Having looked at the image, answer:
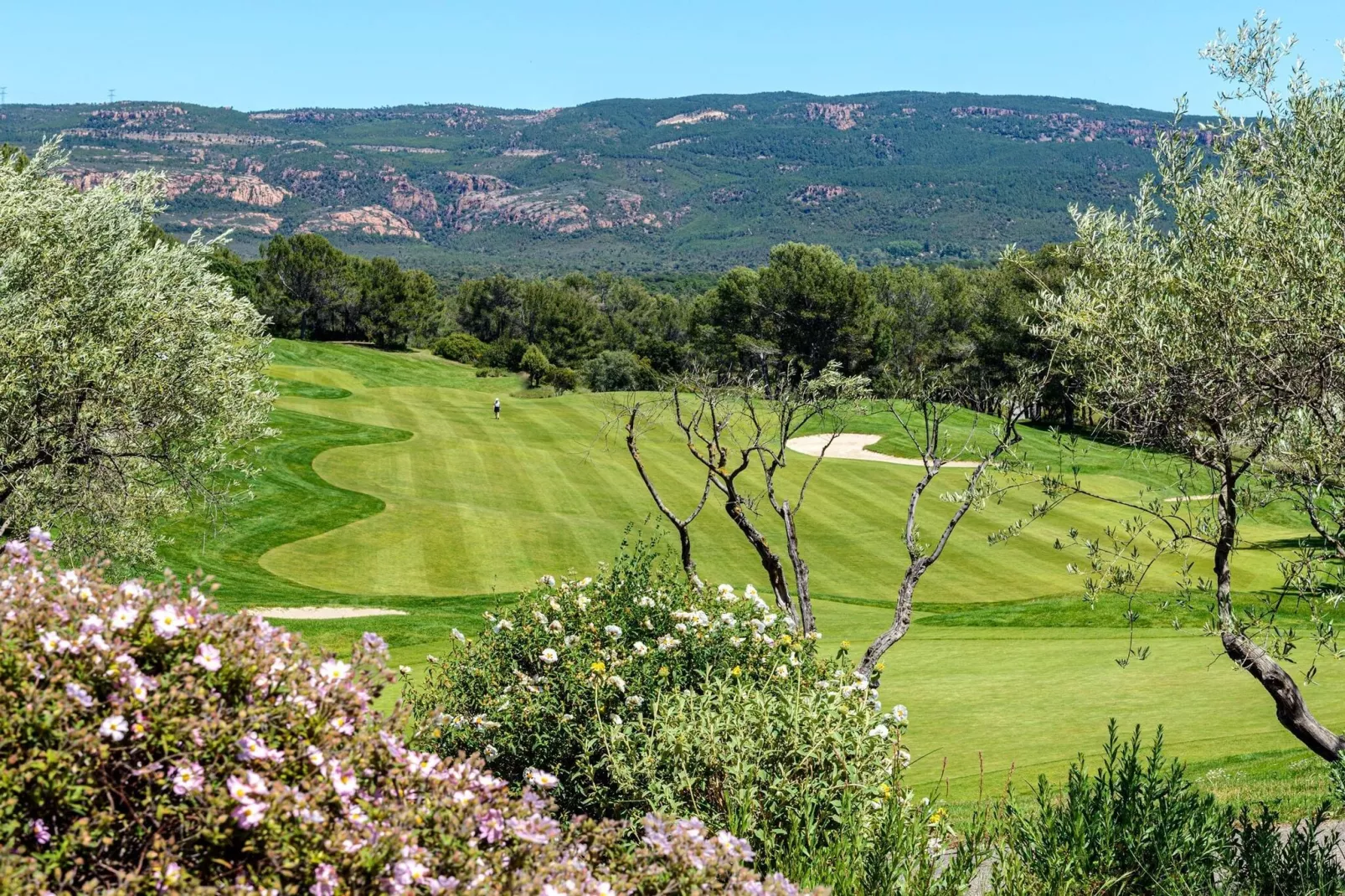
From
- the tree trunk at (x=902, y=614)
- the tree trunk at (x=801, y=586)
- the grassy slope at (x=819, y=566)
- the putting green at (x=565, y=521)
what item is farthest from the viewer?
the putting green at (x=565, y=521)

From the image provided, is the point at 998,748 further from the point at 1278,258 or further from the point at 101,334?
the point at 101,334

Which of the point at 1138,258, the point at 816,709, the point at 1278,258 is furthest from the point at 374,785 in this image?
the point at 1138,258

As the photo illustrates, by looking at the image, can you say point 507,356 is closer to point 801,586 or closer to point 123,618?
point 801,586

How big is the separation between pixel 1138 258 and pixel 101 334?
11141mm

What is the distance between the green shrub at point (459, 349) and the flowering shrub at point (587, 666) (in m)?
87.9

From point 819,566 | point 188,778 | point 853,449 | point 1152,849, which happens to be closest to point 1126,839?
point 1152,849

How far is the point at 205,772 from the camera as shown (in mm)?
3668

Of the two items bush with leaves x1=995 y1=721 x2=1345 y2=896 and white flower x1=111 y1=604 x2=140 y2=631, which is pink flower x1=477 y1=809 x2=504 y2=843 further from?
bush with leaves x1=995 y1=721 x2=1345 y2=896

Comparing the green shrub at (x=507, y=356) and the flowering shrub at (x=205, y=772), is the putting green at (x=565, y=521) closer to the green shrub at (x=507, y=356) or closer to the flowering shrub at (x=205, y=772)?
the flowering shrub at (x=205, y=772)

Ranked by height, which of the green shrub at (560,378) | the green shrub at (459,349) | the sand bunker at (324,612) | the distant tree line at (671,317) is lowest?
the green shrub at (560,378)

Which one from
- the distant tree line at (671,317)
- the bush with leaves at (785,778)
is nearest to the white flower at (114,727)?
the bush with leaves at (785,778)

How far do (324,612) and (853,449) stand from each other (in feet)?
97.2

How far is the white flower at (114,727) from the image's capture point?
11.4 ft

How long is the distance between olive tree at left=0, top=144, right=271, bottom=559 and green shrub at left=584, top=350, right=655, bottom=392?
68.9 metres
